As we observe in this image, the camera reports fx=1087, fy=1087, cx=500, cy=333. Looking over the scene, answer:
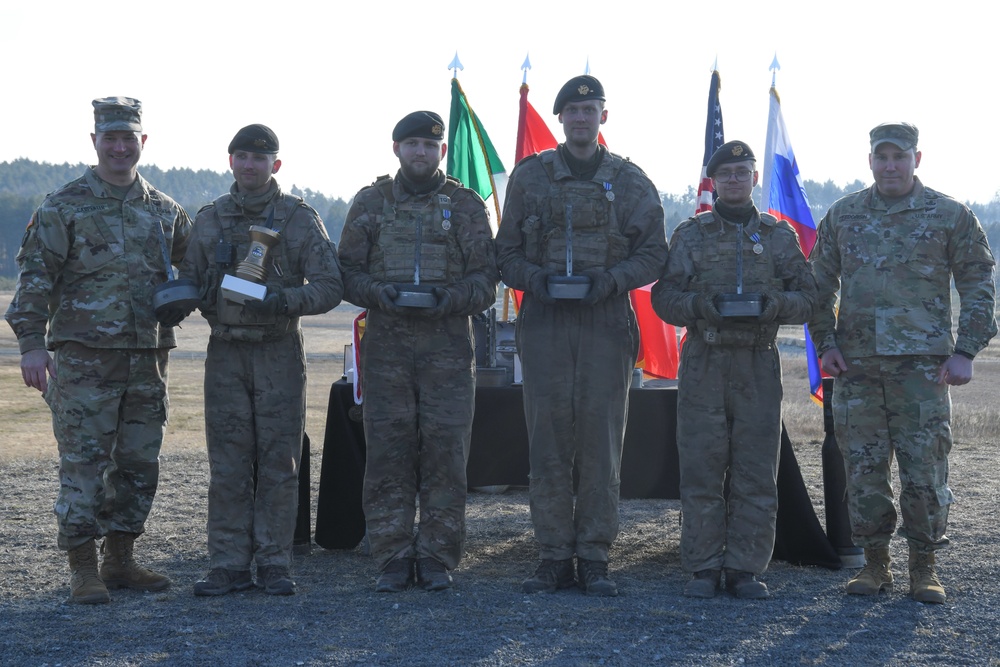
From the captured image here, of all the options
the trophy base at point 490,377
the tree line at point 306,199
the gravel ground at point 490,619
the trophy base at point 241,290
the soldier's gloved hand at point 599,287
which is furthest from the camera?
the tree line at point 306,199

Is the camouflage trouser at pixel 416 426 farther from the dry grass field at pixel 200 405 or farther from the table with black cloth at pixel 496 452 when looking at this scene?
the dry grass field at pixel 200 405

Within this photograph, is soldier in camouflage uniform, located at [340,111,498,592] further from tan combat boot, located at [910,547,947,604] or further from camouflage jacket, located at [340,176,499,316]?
tan combat boot, located at [910,547,947,604]

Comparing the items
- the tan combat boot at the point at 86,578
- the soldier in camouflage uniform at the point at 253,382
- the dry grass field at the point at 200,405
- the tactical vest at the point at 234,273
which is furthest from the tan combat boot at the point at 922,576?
the dry grass field at the point at 200,405

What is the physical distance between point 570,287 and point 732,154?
113cm

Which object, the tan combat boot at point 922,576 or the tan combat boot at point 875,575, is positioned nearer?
the tan combat boot at point 922,576

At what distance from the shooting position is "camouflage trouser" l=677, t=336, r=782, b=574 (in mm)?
5508

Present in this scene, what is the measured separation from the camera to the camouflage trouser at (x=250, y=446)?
17.9 ft

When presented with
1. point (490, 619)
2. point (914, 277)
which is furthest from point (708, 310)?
point (490, 619)

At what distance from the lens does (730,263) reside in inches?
219

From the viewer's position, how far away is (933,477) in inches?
212

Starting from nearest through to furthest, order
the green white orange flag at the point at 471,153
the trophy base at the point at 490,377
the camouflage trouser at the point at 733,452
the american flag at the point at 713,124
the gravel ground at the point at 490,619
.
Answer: the gravel ground at the point at 490,619, the camouflage trouser at the point at 733,452, the trophy base at the point at 490,377, the american flag at the point at 713,124, the green white orange flag at the point at 471,153

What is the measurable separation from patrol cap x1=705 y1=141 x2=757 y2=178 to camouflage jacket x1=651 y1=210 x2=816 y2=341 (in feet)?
0.84

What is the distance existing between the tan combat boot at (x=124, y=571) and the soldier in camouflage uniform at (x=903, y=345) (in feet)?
11.7

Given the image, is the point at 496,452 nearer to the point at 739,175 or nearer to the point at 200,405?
the point at 739,175
